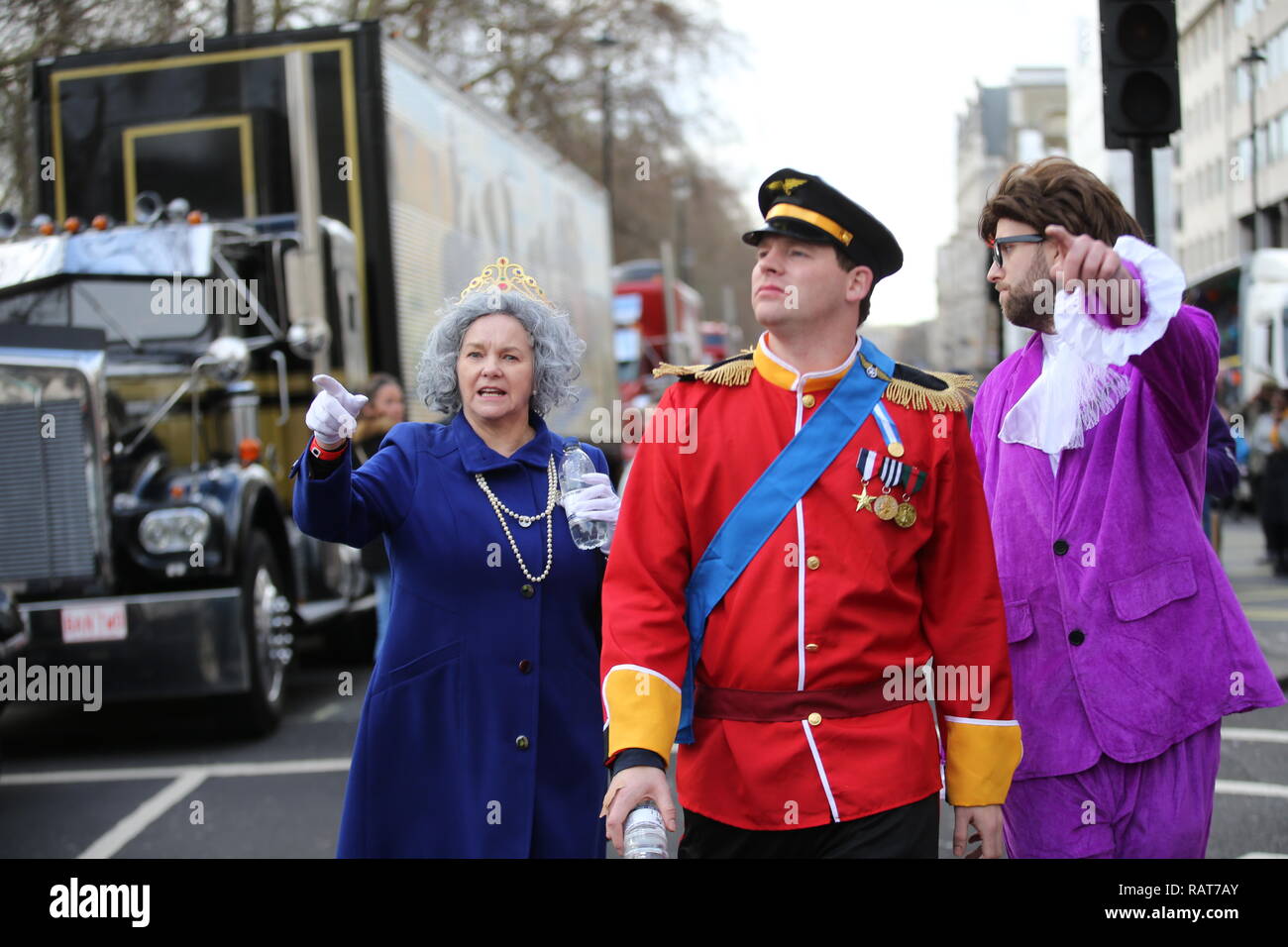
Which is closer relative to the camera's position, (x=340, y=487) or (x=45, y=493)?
(x=340, y=487)

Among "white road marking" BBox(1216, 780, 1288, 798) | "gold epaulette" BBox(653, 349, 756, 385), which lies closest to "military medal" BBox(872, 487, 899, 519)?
"gold epaulette" BBox(653, 349, 756, 385)

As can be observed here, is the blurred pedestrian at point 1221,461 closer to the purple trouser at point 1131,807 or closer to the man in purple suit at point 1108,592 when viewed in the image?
the man in purple suit at point 1108,592

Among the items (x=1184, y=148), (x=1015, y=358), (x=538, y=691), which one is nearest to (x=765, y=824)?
(x=538, y=691)

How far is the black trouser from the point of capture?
2.83 m

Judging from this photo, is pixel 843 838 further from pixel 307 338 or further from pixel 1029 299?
pixel 307 338

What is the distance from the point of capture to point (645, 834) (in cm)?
265

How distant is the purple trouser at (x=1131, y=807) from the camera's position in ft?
10.1

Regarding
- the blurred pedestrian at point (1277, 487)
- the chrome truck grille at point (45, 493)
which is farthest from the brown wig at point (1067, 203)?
the blurred pedestrian at point (1277, 487)

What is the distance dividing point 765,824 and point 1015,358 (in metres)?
1.24

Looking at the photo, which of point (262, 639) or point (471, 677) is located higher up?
point (471, 677)

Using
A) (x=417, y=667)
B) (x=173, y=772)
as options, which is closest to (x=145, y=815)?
(x=173, y=772)

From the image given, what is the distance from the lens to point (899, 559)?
2951 millimetres

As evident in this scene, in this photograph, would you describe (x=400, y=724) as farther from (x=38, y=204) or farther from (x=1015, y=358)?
(x=38, y=204)

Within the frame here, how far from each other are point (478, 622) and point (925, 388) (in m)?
1.17
